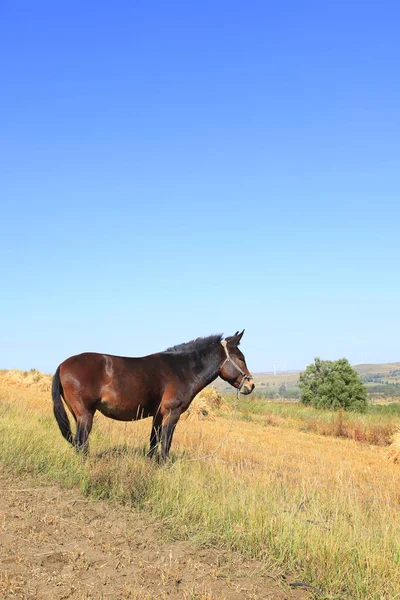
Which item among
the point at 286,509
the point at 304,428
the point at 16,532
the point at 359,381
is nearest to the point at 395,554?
the point at 286,509

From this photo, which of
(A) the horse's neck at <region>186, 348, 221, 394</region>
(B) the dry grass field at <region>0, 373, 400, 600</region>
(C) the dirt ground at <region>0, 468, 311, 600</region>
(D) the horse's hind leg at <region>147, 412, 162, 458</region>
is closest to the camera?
(C) the dirt ground at <region>0, 468, 311, 600</region>

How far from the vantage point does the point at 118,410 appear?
8.31m

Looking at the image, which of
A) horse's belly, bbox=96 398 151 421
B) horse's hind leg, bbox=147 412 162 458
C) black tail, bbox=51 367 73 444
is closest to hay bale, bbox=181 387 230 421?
horse's hind leg, bbox=147 412 162 458

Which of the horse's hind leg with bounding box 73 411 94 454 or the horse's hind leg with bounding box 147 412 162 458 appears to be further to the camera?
the horse's hind leg with bounding box 147 412 162 458

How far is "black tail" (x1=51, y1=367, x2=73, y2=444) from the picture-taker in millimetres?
8031

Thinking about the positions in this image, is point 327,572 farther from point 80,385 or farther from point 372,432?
point 372,432

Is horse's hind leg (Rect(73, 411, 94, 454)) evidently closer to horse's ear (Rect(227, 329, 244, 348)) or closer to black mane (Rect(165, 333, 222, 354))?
black mane (Rect(165, 333, 222, 354))

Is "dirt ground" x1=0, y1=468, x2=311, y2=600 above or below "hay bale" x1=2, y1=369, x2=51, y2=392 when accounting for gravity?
below

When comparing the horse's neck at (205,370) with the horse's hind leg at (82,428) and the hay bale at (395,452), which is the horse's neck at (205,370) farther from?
the hay bale at (395,452)

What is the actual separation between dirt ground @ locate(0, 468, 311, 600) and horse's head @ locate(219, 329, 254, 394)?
13.3 feet

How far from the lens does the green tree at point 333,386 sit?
3532cm

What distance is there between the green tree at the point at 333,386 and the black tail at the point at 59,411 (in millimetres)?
27404

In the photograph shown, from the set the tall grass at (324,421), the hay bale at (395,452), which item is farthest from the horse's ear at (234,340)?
the tall grass at (324,421)

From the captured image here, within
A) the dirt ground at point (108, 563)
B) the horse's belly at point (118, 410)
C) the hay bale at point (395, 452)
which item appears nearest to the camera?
the dirt ground at point (108, 563)
